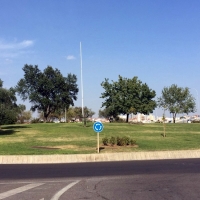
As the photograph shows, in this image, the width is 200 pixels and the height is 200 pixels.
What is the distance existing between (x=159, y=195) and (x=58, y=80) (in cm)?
6417

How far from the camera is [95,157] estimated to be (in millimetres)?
20922

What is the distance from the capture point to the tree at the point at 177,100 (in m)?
87.8

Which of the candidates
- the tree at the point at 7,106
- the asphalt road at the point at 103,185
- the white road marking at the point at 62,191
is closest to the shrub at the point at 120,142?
the asphalt road at the point at 103,185

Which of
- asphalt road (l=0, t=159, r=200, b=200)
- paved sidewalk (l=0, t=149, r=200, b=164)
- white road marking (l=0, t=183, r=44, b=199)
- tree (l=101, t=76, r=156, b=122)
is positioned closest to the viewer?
asphalt road (l=0, t=159, r=200, b=200)

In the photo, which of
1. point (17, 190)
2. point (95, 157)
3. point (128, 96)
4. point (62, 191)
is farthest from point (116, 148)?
point (128, 96)

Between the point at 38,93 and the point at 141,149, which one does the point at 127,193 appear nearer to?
the point at 141,149

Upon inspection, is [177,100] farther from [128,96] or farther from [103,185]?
[103,185]

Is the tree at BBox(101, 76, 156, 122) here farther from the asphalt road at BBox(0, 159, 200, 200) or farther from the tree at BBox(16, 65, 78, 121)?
the asphalt road at BBox(0, 159, 200, 200)

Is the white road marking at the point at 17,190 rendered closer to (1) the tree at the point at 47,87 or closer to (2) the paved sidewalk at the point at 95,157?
(2) the paved sidewalk at the point at 95,157

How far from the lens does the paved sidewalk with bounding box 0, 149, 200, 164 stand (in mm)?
20203

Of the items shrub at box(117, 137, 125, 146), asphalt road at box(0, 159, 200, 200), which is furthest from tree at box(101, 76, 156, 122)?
asphalt road at box(0, 159, 200, 200)

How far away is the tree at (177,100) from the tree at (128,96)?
14925mm

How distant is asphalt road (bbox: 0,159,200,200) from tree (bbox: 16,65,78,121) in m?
58.1

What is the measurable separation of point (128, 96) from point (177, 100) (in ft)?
66.9
